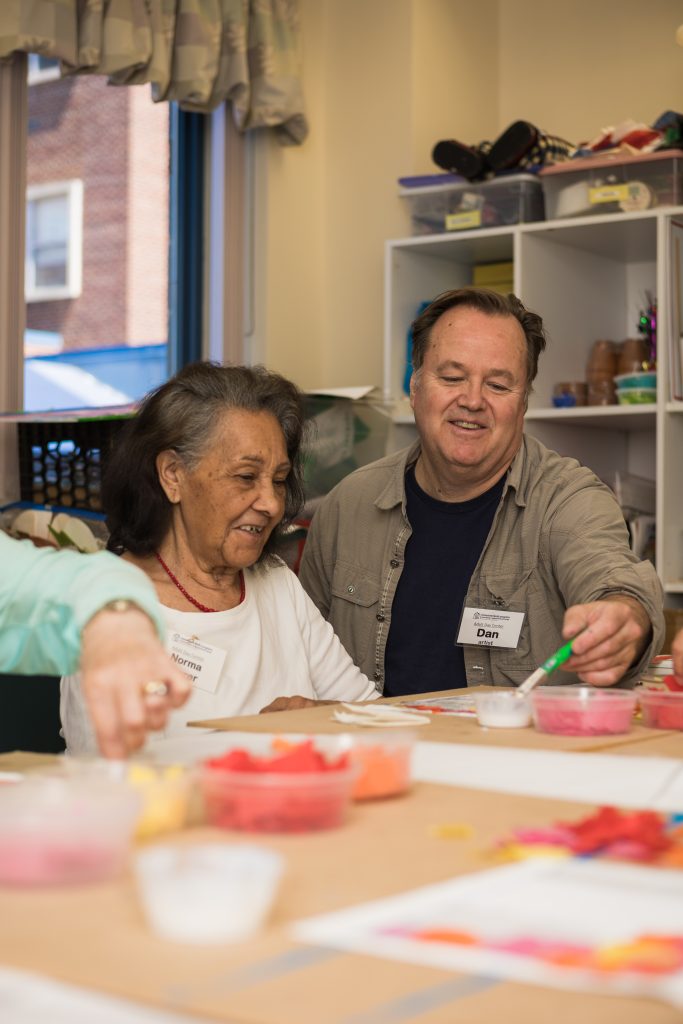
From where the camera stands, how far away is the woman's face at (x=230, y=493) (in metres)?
2.23

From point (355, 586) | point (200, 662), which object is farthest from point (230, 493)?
point (355, 586)

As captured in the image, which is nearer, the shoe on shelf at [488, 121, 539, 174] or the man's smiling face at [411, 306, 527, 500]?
the man's smiling face at [411, 306, 527, 500]

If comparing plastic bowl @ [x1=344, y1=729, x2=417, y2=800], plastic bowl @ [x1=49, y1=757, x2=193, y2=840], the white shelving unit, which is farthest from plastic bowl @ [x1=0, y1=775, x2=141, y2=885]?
the white shelving unit

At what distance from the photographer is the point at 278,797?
996mm

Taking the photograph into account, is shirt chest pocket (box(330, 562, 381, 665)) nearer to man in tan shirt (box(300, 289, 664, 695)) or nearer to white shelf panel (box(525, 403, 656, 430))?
man in tan shirt (box(300, 289, 664, 695))

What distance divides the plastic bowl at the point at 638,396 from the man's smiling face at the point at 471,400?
102 centimetres

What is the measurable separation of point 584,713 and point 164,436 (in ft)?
3.26

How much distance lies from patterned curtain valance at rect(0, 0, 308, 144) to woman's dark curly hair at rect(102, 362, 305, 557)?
4.80 ft

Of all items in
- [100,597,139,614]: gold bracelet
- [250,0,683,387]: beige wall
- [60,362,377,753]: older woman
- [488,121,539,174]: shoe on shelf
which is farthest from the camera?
[250,0,683,387]: beige wall

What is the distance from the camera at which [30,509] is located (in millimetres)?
3148

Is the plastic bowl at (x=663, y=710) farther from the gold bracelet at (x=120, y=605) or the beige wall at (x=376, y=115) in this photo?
the beige wall at (x=376, y=115)

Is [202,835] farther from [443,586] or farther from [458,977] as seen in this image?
[443,586]

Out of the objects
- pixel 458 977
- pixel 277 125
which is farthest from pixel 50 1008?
pixel 277 125

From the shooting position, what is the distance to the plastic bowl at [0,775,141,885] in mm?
871
